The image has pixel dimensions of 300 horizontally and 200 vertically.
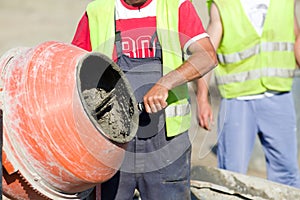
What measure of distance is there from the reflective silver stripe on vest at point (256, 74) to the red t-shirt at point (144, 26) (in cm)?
153

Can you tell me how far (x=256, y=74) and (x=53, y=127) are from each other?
2322mm

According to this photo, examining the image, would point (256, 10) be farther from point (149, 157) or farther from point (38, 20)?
point (38, 20)

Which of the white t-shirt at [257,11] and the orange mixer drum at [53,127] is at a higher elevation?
the white t-shirt at [257,11]

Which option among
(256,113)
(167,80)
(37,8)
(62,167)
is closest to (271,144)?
(256,113)

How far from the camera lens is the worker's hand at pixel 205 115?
4.51 meters

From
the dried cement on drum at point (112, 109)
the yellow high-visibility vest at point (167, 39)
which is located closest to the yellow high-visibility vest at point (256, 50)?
the yellow high-visibility vest at point (167, 39)

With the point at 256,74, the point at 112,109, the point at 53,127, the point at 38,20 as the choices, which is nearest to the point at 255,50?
the point at 256,74

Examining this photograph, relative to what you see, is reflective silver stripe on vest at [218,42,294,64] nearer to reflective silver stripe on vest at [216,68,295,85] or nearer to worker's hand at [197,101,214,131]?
reflective silver stripe on vest at [216,68,295,85]

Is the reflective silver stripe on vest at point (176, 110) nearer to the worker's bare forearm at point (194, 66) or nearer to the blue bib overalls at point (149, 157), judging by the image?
the blue bib overalls at point (149, 157)

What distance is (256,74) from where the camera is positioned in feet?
18.0

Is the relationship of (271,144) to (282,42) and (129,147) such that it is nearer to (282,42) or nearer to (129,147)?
(282,42)

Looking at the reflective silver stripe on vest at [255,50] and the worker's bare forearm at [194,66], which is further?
the reflective silver stripe on vest at [255,50]

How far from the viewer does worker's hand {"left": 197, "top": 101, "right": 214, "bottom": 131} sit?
4512 mm

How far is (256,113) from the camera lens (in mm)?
5453
